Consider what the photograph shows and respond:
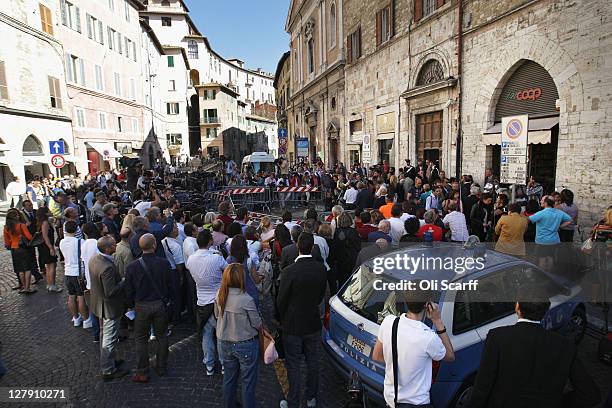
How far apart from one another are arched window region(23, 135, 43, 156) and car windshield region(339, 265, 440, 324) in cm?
2251

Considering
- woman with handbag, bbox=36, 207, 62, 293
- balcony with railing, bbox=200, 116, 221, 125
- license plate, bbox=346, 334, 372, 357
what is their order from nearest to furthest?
license plate, bbox=346, 334, 372, 357 → woman with handbag, bbox=36, 207, 62, 293 → balcony with railing, bbox=200, 116, 221, 125

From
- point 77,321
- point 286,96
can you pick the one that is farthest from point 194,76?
point 77,321

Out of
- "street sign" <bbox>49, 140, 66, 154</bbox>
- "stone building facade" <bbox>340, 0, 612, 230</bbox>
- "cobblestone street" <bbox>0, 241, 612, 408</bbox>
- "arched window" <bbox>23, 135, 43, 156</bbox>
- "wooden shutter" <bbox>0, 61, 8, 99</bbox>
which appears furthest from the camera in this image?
"arched window" <bbox>23, 135, 43, 156</bbox>

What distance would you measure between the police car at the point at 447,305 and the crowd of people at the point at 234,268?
16.3 inches

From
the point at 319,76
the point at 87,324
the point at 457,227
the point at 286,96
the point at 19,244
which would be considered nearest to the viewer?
the point at 87,324

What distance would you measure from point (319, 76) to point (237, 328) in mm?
28602

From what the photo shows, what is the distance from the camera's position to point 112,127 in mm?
30031

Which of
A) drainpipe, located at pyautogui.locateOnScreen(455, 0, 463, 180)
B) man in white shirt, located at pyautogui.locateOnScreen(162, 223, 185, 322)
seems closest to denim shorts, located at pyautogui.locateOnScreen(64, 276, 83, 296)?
man in white shirt, located at pyautogui.locateOnScreen(162, 223, 185, 322)

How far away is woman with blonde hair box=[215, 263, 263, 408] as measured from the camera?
3707mm

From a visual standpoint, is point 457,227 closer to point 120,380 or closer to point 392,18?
point 120,380

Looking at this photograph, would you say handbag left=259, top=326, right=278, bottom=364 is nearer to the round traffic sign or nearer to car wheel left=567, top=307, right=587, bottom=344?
car wheel left=567, top=307, right=587, bottom=344

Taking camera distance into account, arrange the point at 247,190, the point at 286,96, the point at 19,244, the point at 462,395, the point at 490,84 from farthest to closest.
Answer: the point at 286,96
the point at 247,190
the point at 490,84
the point at 19,244
the point at 462,395

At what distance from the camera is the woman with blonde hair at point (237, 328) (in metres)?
3.71

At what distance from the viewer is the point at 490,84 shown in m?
12.5
